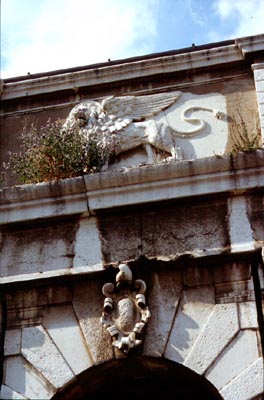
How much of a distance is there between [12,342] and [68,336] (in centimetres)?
47

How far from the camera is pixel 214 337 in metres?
6.93

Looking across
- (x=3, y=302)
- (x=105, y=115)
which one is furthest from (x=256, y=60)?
(x=3, y=302)

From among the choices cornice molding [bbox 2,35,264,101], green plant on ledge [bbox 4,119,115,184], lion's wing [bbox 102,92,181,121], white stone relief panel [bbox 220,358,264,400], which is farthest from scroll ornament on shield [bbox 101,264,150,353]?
cornice molding [bbox 2,35,264,101]

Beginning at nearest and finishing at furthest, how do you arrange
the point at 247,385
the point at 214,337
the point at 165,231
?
the point at 247,385 < the point at 214,337 < the point at 165,231

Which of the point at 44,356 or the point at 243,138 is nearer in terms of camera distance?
the point at 44,356

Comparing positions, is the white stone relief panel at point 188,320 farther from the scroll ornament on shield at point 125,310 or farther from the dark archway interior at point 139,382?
the scroll ornament on shield at point 125,310

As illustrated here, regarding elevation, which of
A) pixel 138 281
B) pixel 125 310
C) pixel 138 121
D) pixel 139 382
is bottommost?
pixel 139 382

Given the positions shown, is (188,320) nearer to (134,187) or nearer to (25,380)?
(134,187)

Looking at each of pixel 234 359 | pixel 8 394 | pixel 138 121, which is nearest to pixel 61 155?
pixel 138 121

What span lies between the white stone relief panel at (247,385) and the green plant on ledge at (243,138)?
1978mm

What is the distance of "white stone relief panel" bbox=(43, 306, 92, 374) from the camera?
23.1 feet

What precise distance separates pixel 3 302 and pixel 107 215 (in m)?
1.16

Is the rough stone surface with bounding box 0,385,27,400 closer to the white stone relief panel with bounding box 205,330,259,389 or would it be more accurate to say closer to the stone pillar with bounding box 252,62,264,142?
the white stone relief panel with bounding box 205,330,259,389

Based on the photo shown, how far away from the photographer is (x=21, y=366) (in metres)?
7.12
